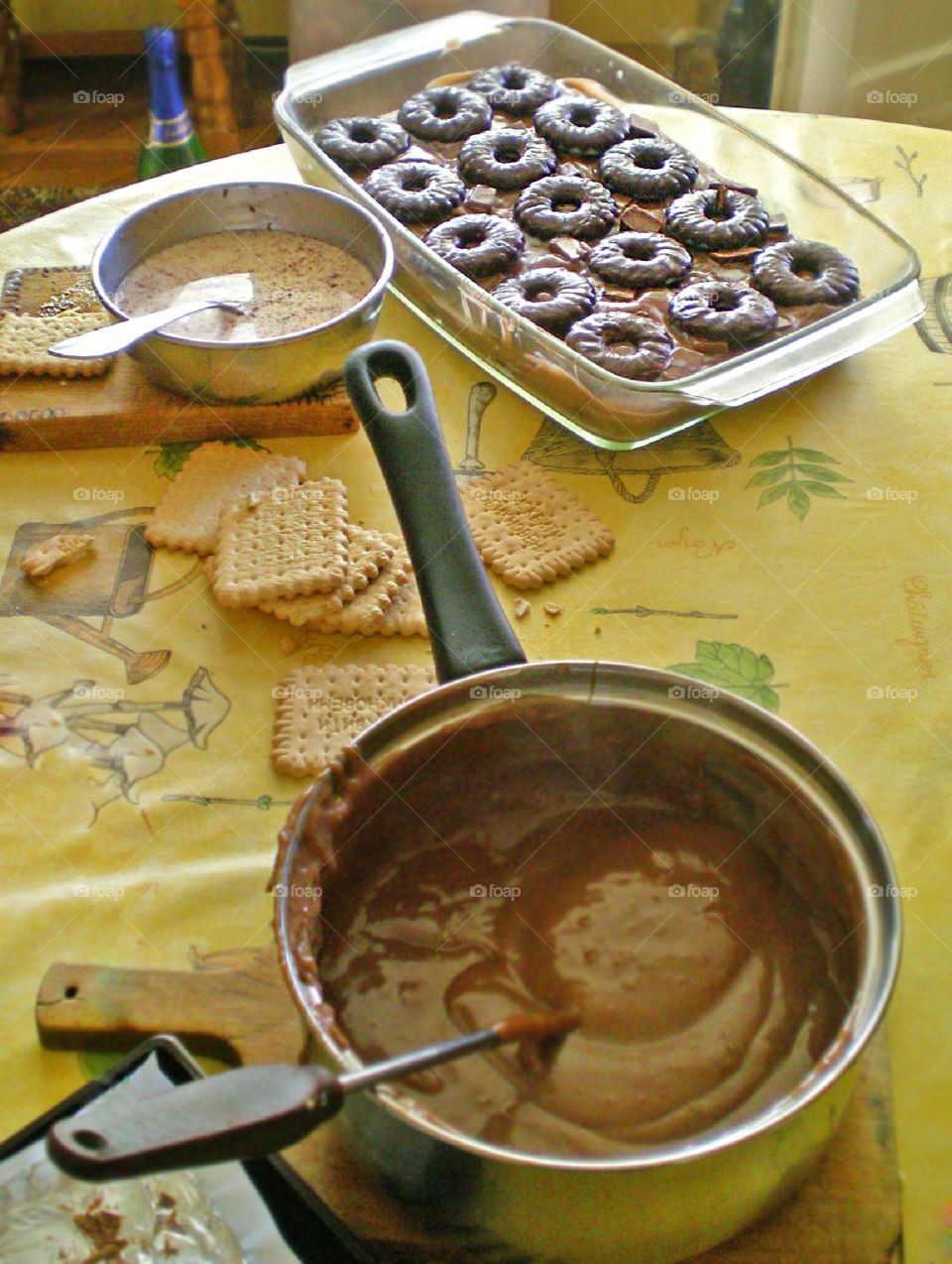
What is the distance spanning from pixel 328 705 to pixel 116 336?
1.32ft

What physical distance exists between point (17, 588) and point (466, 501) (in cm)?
37

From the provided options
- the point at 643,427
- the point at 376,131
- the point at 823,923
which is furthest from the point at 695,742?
the point at 376,131

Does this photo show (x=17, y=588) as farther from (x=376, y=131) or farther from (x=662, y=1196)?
(x=376, y=131)

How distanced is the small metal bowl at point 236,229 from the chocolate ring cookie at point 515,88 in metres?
0.45

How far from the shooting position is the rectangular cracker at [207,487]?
38.5 inches

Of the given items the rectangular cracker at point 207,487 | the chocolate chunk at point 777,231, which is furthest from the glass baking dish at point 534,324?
the rectangular cracker at point 207,487

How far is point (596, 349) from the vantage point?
3.66 ft

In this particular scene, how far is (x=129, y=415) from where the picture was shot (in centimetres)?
106

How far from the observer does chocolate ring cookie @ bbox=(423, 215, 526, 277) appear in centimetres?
123

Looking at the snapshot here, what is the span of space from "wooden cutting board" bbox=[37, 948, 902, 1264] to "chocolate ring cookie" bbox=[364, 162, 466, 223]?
92 centimetres

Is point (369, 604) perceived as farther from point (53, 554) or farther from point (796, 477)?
point (796, 477)

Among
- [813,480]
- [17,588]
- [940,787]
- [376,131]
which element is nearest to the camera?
[940,787]

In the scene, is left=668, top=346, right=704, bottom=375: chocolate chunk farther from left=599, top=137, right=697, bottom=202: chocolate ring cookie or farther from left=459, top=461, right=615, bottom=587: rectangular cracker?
left=599, top=137, right=697, bottom=202: chocolate ring cookie

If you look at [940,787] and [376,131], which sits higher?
[376,131]
